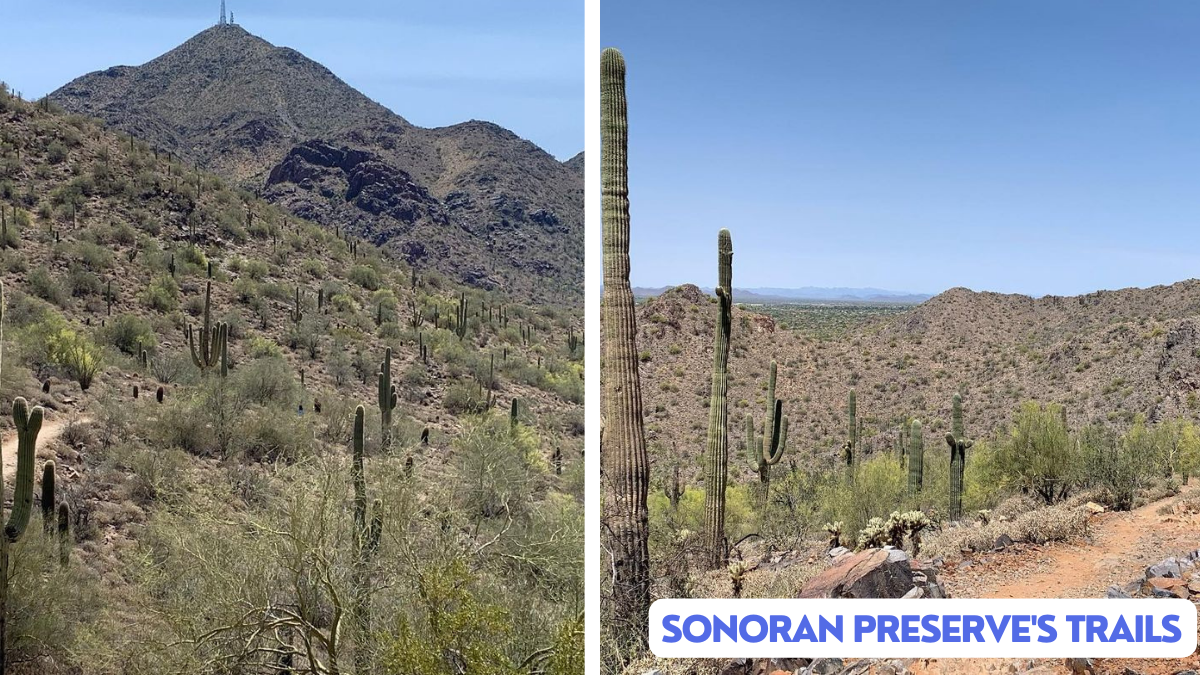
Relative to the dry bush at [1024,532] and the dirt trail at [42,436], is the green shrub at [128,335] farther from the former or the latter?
the dry bush at [1024,532]

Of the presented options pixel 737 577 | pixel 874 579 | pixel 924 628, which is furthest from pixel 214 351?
pixel 924 628

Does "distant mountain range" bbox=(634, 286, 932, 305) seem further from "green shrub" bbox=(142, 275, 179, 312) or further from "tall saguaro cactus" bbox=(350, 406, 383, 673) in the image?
"green shrub" bbox=(142, 275, 179, 312)

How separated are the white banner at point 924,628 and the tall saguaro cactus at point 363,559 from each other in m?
3.38

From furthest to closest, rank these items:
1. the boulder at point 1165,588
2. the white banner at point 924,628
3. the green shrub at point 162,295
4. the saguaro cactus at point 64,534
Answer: the green shrub at point 162,295
the saguaro cactus at point 64,534
the boulder at point 1165,588
the white banner at point 924,628

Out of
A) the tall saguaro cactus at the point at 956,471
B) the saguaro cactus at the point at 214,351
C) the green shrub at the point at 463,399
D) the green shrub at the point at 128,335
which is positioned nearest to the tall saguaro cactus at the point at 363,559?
the tall saguaro cactus at the point at 956,471

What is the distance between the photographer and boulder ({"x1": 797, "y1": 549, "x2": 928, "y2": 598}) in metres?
5.37

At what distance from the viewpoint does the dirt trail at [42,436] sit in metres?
13.3

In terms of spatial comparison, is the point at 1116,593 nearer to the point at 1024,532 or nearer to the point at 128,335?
the point at 1024,532

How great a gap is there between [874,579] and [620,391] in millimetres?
1898

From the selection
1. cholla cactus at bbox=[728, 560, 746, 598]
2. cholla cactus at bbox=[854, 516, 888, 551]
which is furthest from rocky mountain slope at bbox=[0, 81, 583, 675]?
cholla cactus at bbox=[854, 516, 888, 551]

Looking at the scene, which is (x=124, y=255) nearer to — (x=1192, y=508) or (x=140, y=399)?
(x=140, y=399)

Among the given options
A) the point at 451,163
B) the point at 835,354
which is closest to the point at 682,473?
the point at 835,354

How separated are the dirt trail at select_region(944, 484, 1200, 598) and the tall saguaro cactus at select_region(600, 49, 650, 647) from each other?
2.25 meters

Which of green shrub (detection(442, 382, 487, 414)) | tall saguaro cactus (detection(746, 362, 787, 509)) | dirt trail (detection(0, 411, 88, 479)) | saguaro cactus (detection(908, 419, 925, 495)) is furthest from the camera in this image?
green shrub (detection(442, 382, 487, 414))
